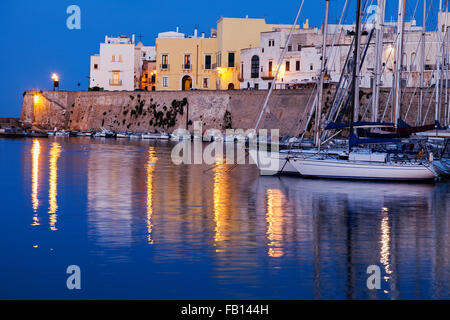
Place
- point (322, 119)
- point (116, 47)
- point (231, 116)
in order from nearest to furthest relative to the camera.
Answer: point (322, 119) < point (231, 116) < point (116, 47)

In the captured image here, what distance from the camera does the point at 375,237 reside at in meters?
16.8

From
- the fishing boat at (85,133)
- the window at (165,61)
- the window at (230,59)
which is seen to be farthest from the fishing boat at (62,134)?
the window at (230,59)

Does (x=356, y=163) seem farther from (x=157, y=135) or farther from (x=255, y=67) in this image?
(x=157, y=135)

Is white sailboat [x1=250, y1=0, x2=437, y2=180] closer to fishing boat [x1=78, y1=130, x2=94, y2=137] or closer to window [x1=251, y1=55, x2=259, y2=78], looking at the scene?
window [x1=251, y1=55, x2=259, y2=78]

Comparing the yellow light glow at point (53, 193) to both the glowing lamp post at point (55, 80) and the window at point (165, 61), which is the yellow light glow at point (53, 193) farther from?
the glowing lamp post at point (55, 80)

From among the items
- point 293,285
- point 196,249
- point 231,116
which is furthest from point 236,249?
point 231,116

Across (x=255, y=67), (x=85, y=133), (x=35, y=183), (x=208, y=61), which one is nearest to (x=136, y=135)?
(x=85, y=133)

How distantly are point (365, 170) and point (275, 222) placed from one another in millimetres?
10912

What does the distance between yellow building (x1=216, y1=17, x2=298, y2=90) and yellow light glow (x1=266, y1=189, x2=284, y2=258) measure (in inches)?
2066

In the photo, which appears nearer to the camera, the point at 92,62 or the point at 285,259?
the point at 285,259

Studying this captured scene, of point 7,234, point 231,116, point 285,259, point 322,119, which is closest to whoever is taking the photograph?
point 285,259

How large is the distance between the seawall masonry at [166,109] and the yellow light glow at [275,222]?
35283mm
